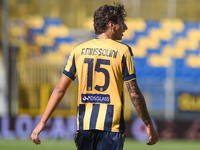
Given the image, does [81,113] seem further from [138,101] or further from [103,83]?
[138,101]

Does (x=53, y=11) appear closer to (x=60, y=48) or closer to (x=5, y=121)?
(x=60, y=48)

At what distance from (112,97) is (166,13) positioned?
14539 millimetres

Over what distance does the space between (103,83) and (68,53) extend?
12438 mm

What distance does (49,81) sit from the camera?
552 inches

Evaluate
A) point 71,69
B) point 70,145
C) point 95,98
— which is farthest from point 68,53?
point 95,98

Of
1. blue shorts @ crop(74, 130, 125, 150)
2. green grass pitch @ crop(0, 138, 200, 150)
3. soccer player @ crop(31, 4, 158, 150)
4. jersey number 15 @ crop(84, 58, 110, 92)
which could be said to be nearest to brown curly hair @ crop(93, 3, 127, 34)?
soccer player @ crop(31, 4, 158, 150)

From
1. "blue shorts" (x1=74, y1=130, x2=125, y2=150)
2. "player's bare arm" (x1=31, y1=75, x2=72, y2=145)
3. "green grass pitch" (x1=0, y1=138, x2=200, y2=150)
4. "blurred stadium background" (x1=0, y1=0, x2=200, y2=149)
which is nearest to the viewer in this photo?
"blue shorts" (x1=74, y1=130, x2=125, y2=150)

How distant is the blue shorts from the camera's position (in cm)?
250

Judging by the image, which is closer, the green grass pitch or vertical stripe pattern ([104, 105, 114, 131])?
vertical stripe pattern ([104, 105, 114, 131])

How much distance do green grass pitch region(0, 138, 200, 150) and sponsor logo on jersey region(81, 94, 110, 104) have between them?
6783mm

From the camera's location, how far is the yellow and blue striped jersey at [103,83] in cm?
252

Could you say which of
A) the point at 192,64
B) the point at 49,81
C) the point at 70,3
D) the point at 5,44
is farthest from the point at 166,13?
the point at 5,44

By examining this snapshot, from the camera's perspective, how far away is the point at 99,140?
8.30ft

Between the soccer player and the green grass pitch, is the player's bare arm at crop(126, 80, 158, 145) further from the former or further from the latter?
the green grass pitch
